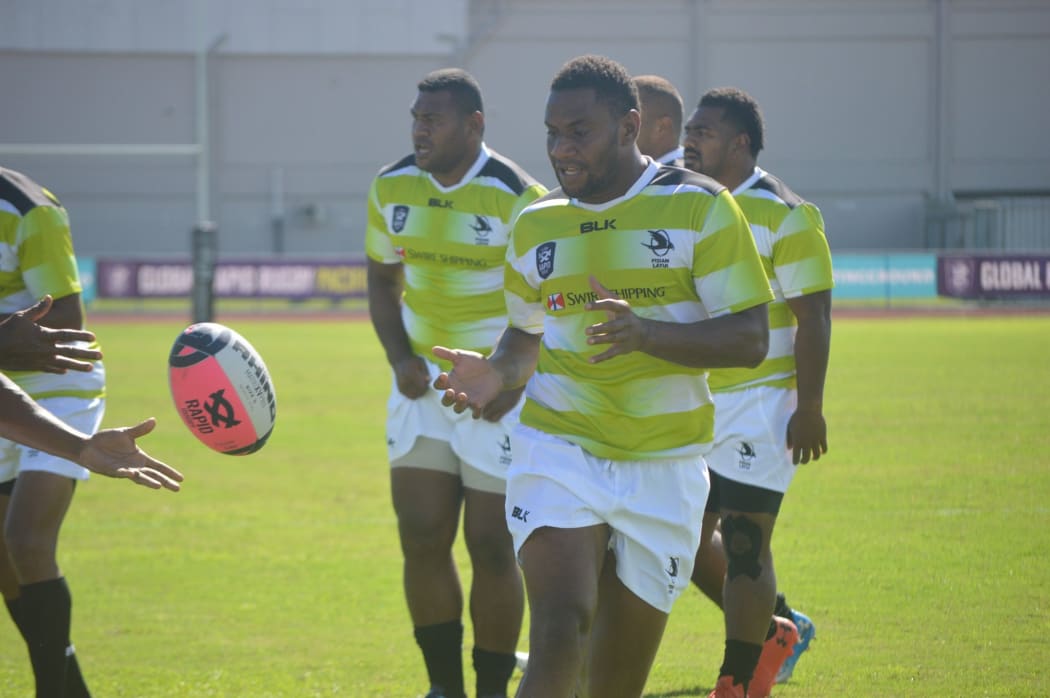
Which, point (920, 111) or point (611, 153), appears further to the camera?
point (920, 111)

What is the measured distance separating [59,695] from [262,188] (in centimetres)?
4029

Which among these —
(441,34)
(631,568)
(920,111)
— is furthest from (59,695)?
(920,111)

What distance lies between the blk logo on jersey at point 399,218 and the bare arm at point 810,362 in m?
1.86

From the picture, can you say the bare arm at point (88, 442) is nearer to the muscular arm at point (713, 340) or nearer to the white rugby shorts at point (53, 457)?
the white rugby shorts at point (53, 457)

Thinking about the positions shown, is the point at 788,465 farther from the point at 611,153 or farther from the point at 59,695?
the point at 59,695

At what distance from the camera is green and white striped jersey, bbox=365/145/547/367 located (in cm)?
621

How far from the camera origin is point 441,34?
4366 cm

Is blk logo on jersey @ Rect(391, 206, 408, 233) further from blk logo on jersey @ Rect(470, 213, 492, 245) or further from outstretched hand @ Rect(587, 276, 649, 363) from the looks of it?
outstretched hand @ Rect(587, 276, 649, 363)

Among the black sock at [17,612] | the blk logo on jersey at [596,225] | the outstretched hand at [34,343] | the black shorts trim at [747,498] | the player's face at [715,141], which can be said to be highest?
the player's face at [715,141]

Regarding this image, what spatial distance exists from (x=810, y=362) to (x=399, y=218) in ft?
6.71

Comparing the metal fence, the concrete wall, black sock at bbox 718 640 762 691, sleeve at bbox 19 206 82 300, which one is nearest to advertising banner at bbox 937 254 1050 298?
the metal fence

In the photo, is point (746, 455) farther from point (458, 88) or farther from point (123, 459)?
point (123, 459)

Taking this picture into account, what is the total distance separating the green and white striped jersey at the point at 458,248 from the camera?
20.4 feet

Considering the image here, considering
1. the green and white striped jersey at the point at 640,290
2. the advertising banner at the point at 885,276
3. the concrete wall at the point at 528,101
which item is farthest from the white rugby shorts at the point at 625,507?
the concrete wall at the point at 528,101
